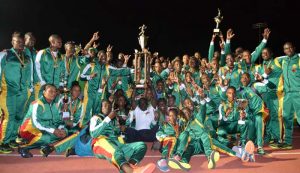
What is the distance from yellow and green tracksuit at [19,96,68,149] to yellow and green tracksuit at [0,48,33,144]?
48 cm

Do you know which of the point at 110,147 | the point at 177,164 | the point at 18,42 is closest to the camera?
the point at 110,147

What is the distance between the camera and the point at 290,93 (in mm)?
6543

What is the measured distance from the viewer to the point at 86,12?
18078 millimetres

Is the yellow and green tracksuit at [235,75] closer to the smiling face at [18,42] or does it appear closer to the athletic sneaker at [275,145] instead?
the athletic sneaker at [275,145]

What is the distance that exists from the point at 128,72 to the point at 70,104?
→ 2247 millimetres

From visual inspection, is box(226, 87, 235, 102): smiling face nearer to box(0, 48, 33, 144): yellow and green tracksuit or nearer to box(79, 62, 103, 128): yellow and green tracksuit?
box(79, 62, 103, 128): yellow and green tracksuit

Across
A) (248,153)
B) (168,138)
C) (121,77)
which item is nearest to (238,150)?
(248,153)

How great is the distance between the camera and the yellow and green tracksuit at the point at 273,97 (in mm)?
6699

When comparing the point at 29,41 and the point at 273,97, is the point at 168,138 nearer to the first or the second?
the point at 273,97

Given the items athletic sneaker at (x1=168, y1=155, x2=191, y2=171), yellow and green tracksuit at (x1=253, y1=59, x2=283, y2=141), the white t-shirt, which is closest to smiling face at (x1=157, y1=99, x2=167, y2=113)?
the white t-shirt

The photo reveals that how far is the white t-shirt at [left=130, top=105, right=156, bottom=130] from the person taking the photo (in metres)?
6.77

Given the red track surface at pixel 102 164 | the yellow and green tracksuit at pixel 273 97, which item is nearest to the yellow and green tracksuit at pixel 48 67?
the red track surface at pixel 102 164

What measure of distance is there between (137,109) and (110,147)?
235 cm

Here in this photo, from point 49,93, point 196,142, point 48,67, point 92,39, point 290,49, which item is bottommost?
point 196,142
